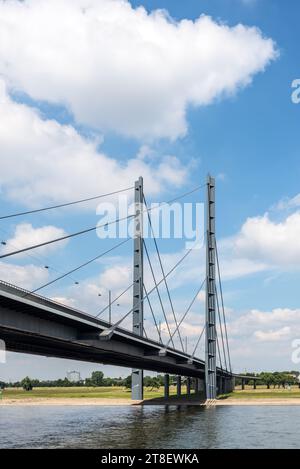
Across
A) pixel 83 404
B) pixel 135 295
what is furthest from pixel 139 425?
pixel 83 404

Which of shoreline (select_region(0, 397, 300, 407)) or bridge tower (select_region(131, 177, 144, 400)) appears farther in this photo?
shoreline (select_region(0, 397, 300, 407))

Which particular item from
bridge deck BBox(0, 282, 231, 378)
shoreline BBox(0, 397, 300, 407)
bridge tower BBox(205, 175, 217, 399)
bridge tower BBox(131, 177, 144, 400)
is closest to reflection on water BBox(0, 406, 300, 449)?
bridge deck BBox(0, 282, 231, 378)

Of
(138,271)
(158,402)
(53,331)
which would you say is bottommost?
(158,402)

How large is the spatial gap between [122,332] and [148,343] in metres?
10.3

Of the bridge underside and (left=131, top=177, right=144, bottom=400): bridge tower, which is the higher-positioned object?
(left=131, top=177, right=144, bottom=400): bridge tower

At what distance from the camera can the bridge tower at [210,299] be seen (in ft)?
330

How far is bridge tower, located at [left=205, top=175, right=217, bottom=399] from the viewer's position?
100625mm

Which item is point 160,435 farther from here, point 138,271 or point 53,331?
point 138,271

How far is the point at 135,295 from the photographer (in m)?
101

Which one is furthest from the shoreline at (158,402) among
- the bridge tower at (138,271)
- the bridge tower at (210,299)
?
the bridge tower at (138,271)

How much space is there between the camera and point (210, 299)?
103 metres

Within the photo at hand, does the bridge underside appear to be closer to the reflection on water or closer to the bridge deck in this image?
the bridge deck

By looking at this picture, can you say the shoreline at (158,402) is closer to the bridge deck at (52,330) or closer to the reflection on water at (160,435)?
the bridge deck at (52,330)

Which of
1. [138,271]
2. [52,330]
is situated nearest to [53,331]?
[52,330]
